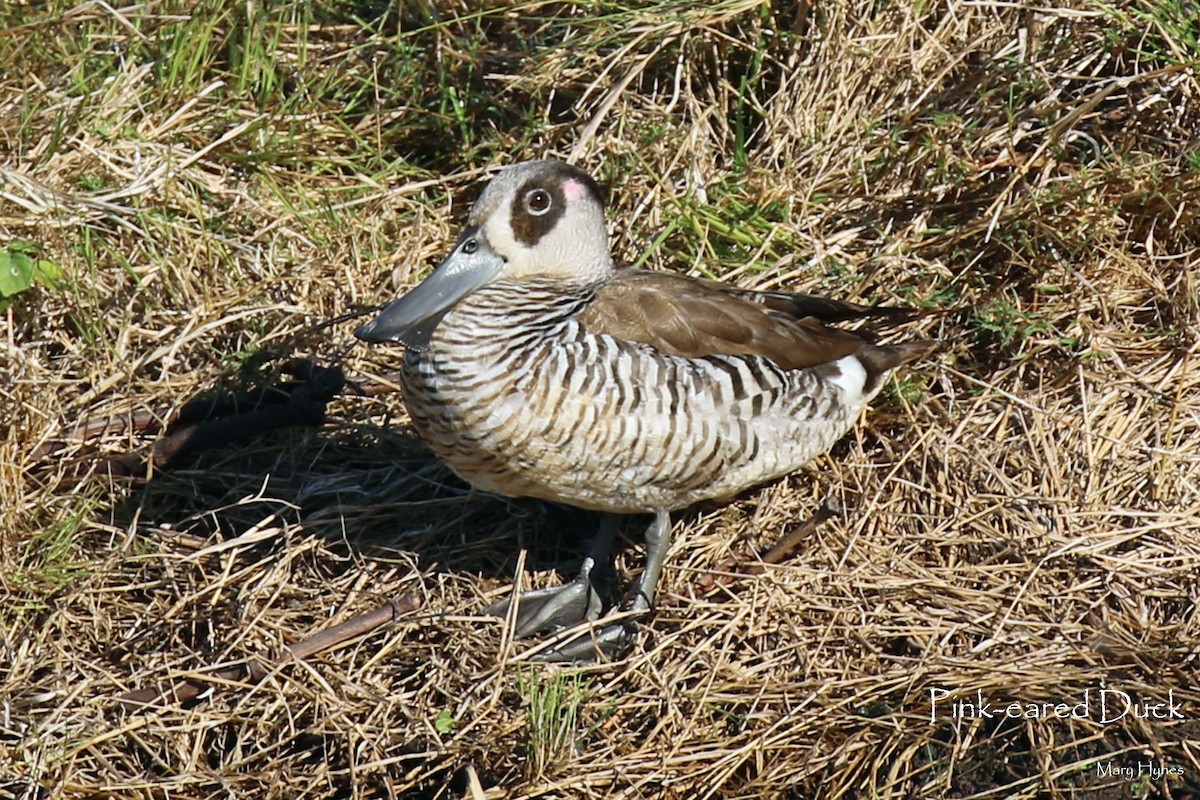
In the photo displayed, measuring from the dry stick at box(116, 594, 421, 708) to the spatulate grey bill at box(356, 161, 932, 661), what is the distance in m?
0.33

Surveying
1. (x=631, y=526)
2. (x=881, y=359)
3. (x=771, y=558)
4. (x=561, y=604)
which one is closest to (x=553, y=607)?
(x=561, y=604)

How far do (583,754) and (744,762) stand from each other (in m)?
0.39

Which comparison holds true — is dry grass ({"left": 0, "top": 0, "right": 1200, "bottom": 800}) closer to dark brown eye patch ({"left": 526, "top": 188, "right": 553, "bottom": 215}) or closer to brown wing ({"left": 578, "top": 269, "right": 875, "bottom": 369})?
brown wing ({"left": 578, "top": 269, "right": 875, "bottom": 369})

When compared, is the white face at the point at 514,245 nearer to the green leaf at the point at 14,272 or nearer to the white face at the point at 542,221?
the white face at the point at 542,221

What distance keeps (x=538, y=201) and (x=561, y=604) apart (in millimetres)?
1099

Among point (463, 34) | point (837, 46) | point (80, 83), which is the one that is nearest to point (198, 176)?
point (80, 83)

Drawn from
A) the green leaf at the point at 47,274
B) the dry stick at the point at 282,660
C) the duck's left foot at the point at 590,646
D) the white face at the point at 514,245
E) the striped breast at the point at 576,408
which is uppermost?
the white face at the point at 514,245

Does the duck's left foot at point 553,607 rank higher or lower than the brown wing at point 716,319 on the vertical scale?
lower

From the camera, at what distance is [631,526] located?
179 inches

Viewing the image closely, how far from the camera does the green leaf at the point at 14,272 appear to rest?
464 centimetres

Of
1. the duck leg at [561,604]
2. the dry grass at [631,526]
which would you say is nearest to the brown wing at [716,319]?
the dry grass at [631,526]

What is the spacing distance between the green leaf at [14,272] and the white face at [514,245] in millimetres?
1287

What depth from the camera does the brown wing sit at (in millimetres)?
4082

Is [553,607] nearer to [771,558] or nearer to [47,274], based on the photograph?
[771,558]
